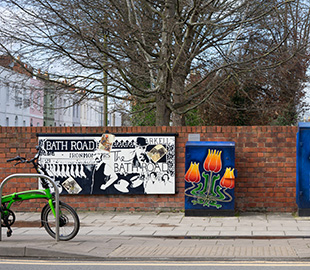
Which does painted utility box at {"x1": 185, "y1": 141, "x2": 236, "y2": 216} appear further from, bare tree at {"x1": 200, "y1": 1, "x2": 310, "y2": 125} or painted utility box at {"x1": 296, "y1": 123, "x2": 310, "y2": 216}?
bare tree at {"x1": 200, "y1": 1, "x2": 310, "y2": 125}

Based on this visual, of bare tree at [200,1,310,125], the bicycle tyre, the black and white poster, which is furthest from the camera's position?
bare tree at [200,1,310,125]

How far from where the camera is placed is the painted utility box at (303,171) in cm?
1126

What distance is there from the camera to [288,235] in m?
9.33

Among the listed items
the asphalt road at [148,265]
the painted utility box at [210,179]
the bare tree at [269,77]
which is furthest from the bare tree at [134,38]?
the asphalt road at [148,265]

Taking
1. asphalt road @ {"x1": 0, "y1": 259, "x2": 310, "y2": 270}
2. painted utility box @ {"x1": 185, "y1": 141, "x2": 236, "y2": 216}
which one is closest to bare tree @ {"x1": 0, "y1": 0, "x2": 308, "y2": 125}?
painted utility box @ {"x1": 185, "y1": 141, "x2": 236, "y2": 216}

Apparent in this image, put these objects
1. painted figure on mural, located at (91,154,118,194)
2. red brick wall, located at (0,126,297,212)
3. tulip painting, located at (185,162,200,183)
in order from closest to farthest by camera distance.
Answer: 1. tulip painting, located at (185,162,200,183)
2. red brick wall, located at (0,126,297,212)
3. painted figure on mural, located at (91,154,118,194)

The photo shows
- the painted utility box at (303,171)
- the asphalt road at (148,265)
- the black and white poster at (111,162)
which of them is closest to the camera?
the asphalt road at (148,265)

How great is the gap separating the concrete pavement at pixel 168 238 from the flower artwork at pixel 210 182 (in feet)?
1.24

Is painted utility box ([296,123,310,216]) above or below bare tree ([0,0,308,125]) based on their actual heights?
below

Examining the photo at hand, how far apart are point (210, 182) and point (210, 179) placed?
0.21 feet

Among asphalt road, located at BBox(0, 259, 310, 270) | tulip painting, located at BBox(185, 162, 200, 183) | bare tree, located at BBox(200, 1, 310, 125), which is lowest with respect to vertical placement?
asphalt road, located at BBox(0, 259, 310, 270)

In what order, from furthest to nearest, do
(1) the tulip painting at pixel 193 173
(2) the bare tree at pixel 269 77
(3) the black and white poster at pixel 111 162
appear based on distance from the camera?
1. (2) the bare tree at pixel 269 77
2. (3) the black and white poster at pixel 111 162
3. (1) the tulip painting at pixel 193 173

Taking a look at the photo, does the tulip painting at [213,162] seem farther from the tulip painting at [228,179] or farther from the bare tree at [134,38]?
the bare tree at [134,38]

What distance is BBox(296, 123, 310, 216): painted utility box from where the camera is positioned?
36.9 feet
